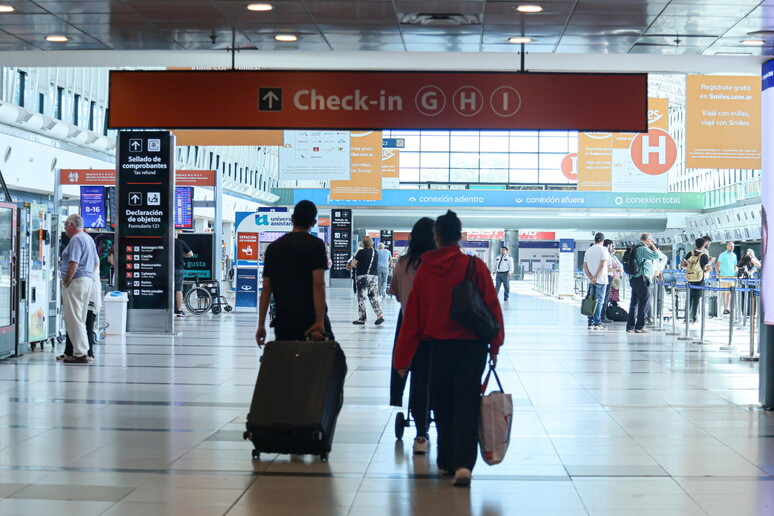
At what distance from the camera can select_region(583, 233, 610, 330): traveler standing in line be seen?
16.2m

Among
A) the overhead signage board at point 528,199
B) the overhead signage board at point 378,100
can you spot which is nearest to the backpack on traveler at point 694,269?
the overhead signage board at point 378,100

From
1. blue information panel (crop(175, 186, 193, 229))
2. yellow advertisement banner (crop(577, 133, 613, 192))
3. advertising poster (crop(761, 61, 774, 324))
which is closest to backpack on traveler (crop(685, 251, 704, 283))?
yellow advertisement banner (crop(577, 133, 613, 192))

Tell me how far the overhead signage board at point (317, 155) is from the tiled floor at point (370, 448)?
12351 mm

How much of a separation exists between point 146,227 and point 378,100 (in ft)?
27.6

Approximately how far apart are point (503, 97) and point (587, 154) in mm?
14509

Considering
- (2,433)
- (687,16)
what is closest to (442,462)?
(2,433)

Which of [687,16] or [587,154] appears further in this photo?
[587,154]

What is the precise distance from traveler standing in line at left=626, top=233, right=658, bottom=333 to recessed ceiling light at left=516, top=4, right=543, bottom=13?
921 cm

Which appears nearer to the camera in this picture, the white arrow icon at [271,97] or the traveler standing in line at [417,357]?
the traveler standing in line at [417,357]

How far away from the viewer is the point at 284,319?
18.9ft

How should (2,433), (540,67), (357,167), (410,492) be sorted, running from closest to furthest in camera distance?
(410,492)
(2,433)
(540,67)
(357,167)

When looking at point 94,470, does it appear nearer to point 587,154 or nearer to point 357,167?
point 587,154

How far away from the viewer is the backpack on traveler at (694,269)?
57.4ft

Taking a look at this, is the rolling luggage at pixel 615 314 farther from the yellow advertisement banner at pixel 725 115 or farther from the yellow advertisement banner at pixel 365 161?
the yellow advertisement banner at pixel 365 161
